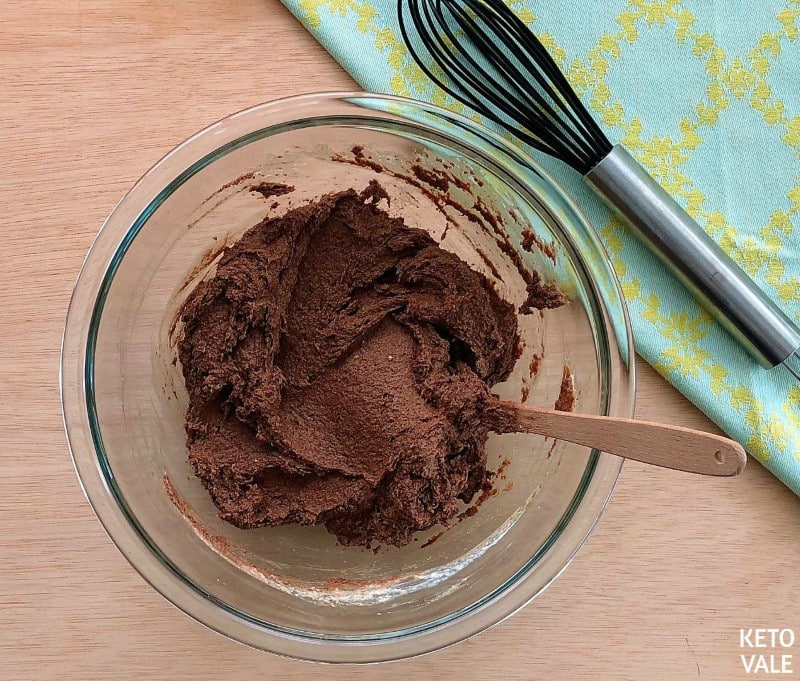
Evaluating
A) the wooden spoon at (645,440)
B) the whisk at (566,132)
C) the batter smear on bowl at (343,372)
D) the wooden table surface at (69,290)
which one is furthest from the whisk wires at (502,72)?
the wooden spoon at (645,440)

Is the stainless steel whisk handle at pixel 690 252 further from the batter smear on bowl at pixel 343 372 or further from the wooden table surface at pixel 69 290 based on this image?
the batter smear on bowl at pixel 343 372

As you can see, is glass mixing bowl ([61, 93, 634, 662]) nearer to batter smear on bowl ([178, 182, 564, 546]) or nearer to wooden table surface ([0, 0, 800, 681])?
batter smear on bowl ([178, 182, 564, 546])

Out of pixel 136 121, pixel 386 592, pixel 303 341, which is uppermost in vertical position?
pixel 136 121

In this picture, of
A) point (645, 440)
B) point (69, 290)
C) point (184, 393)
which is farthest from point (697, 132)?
point (69, 290)

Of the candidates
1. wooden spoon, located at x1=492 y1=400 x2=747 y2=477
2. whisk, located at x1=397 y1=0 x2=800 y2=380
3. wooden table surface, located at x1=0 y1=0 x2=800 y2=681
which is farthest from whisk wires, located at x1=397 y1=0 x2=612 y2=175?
wooden spoon, located at x1=492 y1=400 x2=747 y2=477

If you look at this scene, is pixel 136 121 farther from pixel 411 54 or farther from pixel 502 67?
pixel 502 67

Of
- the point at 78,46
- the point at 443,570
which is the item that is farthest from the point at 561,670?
→ the point at 78,46
